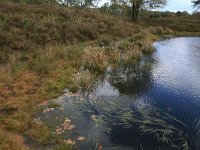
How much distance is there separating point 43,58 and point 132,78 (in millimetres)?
6251

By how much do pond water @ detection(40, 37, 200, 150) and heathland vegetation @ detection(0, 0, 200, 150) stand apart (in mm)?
974

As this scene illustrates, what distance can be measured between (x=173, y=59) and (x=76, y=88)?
→ 12.4m

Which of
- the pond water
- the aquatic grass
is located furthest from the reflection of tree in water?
the aquatic grass

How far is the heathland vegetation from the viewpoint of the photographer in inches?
460

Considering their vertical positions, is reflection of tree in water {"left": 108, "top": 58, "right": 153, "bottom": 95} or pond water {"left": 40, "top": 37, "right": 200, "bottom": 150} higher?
reflection of tree in water {"left": 108, "top": 58, "right": 153, "bottom": 95}

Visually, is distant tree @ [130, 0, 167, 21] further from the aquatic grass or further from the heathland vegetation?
the aquatic grass

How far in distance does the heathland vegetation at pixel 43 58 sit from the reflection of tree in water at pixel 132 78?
99cm

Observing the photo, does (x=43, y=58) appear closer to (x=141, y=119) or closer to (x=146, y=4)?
(x=141, y=119)

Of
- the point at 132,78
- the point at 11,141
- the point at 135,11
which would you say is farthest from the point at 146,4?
the point at 11,141

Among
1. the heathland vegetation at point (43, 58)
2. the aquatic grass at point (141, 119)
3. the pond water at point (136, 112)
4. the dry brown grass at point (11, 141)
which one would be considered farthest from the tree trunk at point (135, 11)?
the dry brown grass at point (11, 141)

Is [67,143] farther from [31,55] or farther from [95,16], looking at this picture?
[95,16]

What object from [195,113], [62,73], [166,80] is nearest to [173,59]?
[166,80]

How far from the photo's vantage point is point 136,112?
13461mm

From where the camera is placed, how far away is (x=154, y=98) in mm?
15570
